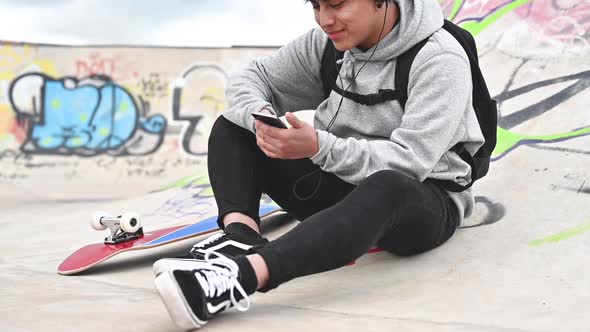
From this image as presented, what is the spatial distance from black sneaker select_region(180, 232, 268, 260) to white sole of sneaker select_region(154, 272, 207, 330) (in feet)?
1.92

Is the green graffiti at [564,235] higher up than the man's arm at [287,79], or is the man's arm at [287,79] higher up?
the man's arm at [287,79]

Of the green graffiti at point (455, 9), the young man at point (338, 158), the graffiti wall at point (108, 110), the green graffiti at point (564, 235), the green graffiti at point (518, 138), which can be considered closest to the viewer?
the young man at point (338, 158)

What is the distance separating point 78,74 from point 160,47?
137 centimetres

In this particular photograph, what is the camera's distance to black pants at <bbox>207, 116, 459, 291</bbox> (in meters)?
2.05

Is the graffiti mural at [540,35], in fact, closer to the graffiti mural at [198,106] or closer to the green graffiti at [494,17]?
the green graffiti at [494,17]

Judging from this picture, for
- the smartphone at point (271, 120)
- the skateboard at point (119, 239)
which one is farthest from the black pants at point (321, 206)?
the skateboard at point (119, 239)

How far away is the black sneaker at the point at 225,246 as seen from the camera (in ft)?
8.13

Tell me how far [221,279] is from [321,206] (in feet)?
3.64

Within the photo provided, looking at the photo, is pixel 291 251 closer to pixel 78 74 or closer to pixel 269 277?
pixel 269 277

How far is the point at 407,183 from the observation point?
2285 millimetres

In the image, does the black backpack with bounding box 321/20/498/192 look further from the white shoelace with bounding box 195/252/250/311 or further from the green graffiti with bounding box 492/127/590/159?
the green graffiti with bounding box 492/127/590/159

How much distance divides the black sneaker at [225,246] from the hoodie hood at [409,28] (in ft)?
2.89

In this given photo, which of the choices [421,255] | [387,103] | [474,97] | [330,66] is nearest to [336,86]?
[330,66]

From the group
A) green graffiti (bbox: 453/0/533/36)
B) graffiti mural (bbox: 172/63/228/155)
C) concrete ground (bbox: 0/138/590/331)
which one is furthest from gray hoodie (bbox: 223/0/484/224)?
graffiti mural (bbox: 172/63/228/155)
